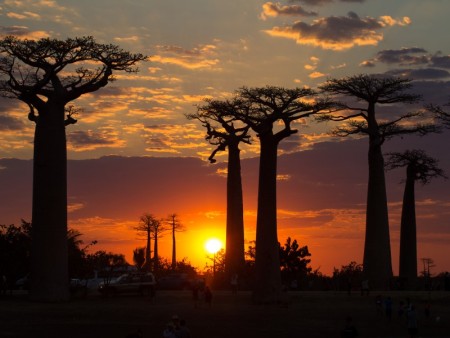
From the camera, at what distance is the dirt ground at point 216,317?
2902cm

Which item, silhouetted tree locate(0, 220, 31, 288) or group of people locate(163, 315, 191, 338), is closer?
group of people locate(163, 315, 191, 338)

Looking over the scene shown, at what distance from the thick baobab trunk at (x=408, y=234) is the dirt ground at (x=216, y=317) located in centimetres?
1338

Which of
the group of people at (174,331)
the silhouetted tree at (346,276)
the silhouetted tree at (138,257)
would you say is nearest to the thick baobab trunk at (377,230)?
the silhouetted tree at (346,276)

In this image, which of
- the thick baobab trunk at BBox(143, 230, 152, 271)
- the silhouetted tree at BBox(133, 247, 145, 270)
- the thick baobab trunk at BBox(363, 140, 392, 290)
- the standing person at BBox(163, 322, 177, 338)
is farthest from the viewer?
the thick baobab trunk at BBox(143, 230, 152, 271)

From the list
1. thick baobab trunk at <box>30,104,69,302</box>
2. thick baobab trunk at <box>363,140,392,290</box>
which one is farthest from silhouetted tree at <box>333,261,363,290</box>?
thick baobab trunk at <box>30,104,69,302</box>

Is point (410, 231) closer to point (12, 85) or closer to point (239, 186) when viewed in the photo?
point (239, 186)

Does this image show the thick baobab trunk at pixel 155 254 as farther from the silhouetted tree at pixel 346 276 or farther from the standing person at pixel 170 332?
the standing person at pixel 170 332

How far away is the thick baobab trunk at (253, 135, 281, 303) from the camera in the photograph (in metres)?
39.8

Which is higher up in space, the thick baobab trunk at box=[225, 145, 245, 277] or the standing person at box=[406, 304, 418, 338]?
the thick baobab trunk at box=[225, 145, 245, 277]

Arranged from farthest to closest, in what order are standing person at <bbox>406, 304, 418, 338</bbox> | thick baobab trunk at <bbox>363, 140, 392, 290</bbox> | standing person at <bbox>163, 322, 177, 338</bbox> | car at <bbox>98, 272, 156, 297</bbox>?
thick baobab trunk at <bbox>363, 140, 392, 290</bbox>
car at <bbox>98, 272, 156, 297</bbox>
standing person at <bbox>406, 304, 418, 338</bbox>
standing person at <bbox>163, 322, 177, 338</bbox>

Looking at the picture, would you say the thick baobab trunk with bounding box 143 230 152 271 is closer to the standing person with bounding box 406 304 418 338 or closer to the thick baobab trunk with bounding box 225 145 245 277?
the thick baobab trunk with bounding box 225 145 245 277

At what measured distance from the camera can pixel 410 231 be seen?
2247 inches

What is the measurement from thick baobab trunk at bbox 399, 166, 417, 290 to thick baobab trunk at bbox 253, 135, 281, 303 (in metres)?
18.5

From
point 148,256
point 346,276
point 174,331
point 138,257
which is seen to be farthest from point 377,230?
point 174,331
